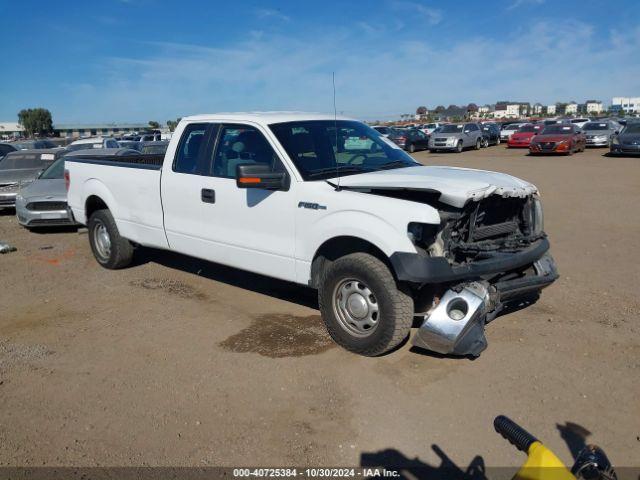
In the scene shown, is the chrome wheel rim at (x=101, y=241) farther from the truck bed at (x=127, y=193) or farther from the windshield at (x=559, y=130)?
the windshield at (x=559, y=130)

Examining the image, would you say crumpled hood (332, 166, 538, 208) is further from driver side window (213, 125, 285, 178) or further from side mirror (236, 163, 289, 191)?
driver side window (213, 125, 285, 178)

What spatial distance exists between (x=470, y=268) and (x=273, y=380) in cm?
174

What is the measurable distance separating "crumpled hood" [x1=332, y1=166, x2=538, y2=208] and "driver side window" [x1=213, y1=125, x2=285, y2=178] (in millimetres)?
863

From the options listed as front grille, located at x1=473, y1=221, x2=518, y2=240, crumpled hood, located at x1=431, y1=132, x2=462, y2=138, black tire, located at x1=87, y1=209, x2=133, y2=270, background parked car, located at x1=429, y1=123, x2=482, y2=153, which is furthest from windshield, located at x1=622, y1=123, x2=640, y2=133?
black tire, located at x1=87, y1=209, x2=133, y2=270

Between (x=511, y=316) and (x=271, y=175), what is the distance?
8.91 ft

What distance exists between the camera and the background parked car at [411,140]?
33.5m

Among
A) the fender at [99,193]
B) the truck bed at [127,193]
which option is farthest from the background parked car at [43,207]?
the fender at [99,193]

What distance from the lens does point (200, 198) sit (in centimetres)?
571

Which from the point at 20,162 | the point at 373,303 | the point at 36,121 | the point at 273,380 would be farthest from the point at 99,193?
the point at 36,121

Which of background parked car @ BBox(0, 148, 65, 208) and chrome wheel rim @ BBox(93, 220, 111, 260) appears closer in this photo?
chrome wheel rim @ BBox(93, 220, 111, 260)

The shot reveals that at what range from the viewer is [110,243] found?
7207 millimetres

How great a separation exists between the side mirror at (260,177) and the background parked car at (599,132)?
28.8m

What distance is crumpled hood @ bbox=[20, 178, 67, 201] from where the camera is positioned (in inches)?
409

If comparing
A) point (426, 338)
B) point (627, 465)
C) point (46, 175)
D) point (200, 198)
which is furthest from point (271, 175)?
point (46, 175)
